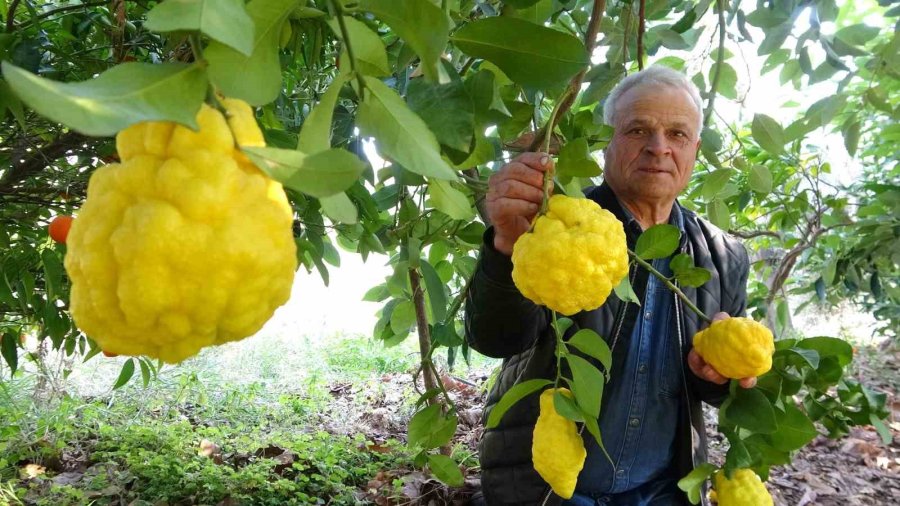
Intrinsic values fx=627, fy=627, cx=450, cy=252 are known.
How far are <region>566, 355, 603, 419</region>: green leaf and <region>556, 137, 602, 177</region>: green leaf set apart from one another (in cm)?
26

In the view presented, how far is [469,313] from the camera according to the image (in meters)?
1.45

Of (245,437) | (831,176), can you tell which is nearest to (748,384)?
(245,437)

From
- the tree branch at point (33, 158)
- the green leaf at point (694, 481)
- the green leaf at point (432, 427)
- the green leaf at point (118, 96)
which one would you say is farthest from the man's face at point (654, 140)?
the green leaf at point (118, 96)

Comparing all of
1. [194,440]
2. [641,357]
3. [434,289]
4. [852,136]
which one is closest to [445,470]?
[434,289]

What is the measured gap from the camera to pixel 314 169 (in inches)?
14.6

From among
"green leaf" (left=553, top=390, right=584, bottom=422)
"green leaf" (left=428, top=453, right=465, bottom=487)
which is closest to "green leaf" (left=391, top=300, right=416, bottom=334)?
"green leaf" (left=428, top=453, right=465, bottom=487)

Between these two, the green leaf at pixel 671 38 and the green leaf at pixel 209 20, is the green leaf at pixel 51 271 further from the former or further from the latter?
the green leaf at pixel 671 38

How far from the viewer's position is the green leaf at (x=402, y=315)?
183 cm

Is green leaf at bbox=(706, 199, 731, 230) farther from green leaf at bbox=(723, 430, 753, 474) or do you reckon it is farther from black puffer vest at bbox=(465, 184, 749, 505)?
green leaf at bbox=(723, 430, 753, 474)

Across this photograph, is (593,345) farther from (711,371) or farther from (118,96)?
(118,96)

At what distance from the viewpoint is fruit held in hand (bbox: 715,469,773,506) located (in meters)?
1.09

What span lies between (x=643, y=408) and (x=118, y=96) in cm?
157

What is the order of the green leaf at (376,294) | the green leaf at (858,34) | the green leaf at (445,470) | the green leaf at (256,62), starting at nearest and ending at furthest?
the green leaf at (256,62), the green leaf at (445,470), the green leaf at (858,34), the green leaf at (376,294)

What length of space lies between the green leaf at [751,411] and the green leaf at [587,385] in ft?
1.02
